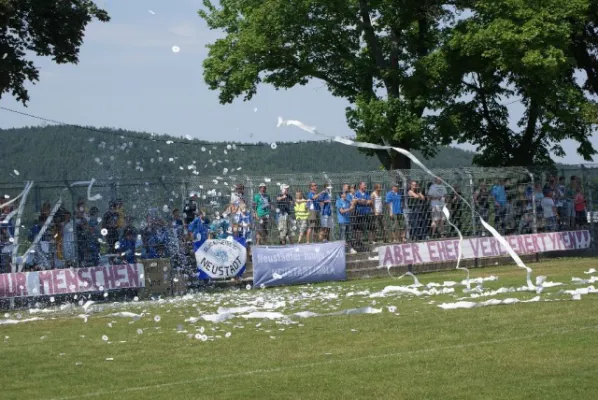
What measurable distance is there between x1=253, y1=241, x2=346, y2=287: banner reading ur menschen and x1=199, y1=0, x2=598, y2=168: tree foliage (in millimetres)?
7286

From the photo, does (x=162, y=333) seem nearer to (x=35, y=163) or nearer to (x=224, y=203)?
(x=224, y=203)

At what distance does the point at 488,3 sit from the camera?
30531 millimetres

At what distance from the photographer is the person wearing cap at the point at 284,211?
2398cm

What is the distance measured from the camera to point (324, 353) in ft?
38.1

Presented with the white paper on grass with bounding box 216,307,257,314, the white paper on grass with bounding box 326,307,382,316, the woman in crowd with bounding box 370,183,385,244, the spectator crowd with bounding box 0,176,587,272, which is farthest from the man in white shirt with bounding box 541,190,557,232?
the white paper on grass with bounding box 326,307,382,316

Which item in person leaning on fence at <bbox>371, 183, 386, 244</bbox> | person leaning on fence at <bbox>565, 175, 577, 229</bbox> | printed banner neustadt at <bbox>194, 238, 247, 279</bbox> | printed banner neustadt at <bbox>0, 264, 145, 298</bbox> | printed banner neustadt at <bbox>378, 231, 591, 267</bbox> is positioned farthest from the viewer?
person leaning on fence at <bbox>565, 175, 577, 229</bbox>

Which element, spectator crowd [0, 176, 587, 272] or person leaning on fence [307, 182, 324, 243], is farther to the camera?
person leaning on fence [307, 182, 324, 243]

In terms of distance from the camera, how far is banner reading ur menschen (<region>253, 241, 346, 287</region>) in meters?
23.8

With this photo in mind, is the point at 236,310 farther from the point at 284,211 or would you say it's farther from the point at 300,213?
the point at 300,213

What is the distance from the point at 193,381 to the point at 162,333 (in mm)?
4283

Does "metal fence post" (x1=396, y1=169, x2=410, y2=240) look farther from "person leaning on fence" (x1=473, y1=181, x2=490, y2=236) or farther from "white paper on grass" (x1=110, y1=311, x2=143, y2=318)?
"white paper on grass" (x1=110, y1=311, x2=143, y2=318)

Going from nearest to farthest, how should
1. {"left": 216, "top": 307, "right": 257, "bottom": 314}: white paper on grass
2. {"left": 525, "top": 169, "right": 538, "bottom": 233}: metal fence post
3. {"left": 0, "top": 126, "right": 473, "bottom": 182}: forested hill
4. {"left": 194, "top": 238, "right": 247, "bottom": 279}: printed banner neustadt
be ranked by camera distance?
{"left": 216, "top": 307, "right": 257, "bottom": 314}: white paper on grass, {"left": 194, "top": 238, "right": 247, "bottom": 279}: printed banner neustadt, {"left": 525, "top": 169, "right": 538, "bottom": 233}: metal fence post, {"left": 0, "top": 126, "right": 473, "bottom": 182}: forested hill

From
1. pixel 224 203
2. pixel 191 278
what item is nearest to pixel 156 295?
pixel 191 278

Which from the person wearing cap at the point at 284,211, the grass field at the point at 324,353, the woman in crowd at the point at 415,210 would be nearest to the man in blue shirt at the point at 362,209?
the woman in crowd at the point at 415,210
